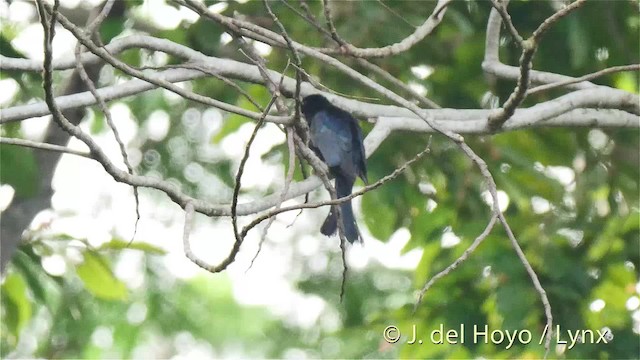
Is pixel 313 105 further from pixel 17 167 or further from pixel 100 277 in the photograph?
pixel 17 167

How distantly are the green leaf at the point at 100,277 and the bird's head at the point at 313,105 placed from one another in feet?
3.88

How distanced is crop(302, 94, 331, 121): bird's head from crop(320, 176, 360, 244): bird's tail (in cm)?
42

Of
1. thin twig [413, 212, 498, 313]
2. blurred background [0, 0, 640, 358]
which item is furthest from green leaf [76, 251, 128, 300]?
thin twig [413, 212, 498, 313]

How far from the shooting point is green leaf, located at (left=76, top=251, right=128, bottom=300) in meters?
4.41

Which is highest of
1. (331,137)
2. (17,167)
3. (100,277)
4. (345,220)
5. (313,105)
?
(313,105)

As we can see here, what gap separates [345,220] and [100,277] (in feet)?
3.68

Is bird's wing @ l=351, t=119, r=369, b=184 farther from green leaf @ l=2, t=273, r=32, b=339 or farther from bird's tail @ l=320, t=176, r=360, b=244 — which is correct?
green leaf @ l=2, t=273, r=32, b=339

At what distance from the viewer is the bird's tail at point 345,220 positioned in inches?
152

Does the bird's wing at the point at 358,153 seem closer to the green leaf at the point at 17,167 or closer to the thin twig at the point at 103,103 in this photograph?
the green leaf at the point at 17,167

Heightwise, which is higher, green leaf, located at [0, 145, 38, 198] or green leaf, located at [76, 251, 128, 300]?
green leaf, located at [76, 251, 128, 300]

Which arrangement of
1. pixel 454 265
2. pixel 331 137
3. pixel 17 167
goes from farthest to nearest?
pixel 331 137 < pixel 17 167 < pixel 454 265

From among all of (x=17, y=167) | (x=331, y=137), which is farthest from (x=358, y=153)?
(x=17, y=167)

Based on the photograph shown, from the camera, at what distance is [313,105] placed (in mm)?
5004

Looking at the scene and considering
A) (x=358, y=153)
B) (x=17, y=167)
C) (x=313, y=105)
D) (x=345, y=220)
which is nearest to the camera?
(x=17, y=167)
